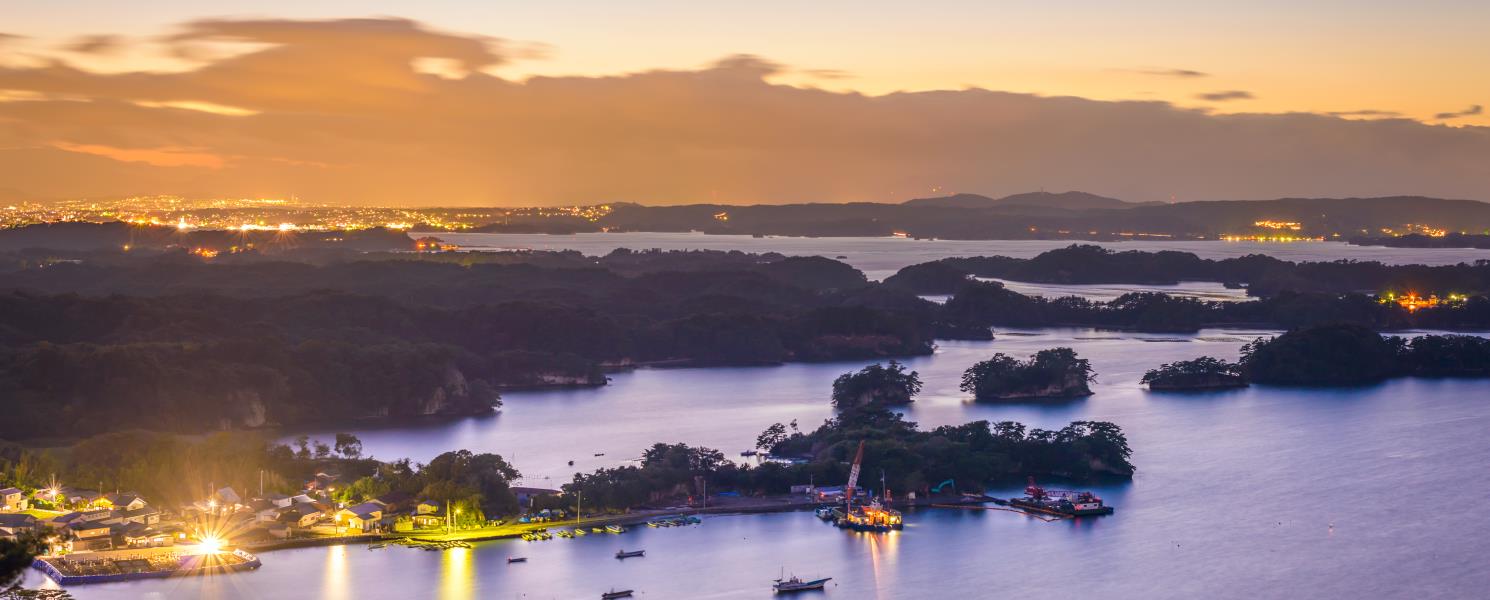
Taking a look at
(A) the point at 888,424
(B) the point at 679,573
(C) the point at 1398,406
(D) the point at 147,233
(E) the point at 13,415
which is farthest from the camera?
(D) the point at 147,233

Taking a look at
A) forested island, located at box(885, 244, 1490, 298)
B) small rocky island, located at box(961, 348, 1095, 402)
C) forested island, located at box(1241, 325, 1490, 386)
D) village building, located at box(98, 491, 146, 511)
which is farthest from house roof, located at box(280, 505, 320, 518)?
forested island, located at box(885, 244, 1490, 298)

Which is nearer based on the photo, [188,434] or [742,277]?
[188,434]

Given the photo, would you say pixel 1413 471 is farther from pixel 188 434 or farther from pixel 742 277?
pixel 742 277

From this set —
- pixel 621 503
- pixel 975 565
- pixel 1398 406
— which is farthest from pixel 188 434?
pixel 1398 406

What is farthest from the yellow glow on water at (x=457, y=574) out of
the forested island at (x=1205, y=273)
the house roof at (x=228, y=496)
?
the forested island at (x=1205, y=273)

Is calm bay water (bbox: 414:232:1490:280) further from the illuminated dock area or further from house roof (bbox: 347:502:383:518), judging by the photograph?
the illuminated dock area

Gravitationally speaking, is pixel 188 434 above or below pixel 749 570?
above

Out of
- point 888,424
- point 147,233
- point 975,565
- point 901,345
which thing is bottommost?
point 975,565

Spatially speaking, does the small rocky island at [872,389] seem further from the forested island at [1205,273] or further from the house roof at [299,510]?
the forested island at [1205,273]
